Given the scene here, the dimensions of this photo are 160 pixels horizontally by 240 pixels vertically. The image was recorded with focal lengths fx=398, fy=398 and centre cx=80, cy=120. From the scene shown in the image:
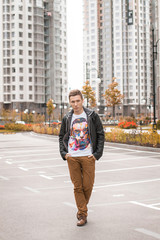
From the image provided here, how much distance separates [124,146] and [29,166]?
344 inches

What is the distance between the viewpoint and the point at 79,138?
576 cm

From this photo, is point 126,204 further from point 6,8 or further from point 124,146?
point 6,8

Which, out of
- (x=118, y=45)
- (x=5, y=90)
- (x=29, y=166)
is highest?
(x=118, y=45)

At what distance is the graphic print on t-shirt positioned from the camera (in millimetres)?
5750

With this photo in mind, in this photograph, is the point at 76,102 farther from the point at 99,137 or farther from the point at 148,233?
the point at 148,233

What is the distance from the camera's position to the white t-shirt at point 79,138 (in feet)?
18.9

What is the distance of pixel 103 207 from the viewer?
690 centimetres

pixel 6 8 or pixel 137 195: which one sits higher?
pixel 6 8

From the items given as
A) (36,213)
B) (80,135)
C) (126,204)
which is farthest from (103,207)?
(80,135)

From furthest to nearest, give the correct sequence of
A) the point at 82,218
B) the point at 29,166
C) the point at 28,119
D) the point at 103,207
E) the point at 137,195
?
1. the point at 28,119
2. the point at 29,166
3. the point at 137,195
4. the point at 103,207
5. the point at 82,218

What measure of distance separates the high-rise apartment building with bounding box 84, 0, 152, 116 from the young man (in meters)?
119

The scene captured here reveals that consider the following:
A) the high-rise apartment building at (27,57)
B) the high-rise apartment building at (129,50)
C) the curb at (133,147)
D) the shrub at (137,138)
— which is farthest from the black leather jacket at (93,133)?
the high-rise apartment building at (129,50)

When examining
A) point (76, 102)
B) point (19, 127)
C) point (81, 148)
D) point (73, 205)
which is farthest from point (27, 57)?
point (81, 148)

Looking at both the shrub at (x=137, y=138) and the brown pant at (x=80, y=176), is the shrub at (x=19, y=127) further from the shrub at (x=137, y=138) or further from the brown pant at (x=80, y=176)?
the brown pant at (x=80, y=176)
